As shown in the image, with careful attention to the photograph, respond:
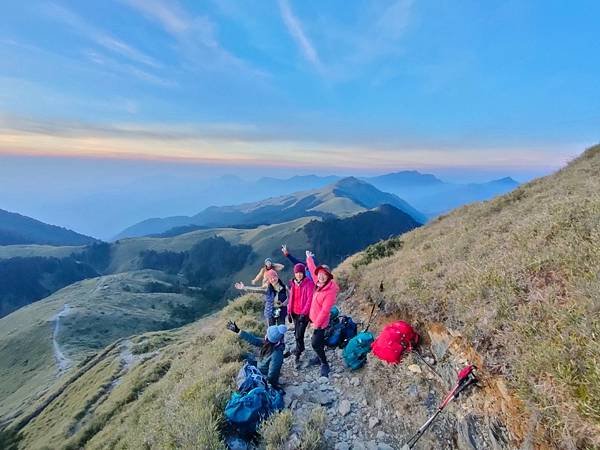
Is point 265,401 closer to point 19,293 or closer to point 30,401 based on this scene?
point 30,401

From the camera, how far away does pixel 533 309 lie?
238 inches

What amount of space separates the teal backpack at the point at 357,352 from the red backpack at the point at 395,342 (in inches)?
17.5

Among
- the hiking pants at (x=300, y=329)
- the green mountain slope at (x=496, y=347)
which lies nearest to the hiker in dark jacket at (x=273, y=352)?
the green mountain slope at (x=496, y=347)

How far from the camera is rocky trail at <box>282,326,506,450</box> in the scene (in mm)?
6195

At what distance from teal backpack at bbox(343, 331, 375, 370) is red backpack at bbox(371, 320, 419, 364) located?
444mm

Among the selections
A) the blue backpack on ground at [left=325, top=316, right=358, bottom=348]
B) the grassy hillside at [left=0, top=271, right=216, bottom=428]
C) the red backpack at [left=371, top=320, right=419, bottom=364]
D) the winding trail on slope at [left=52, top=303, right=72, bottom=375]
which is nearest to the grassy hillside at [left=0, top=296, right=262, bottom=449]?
the blue backpack on ground at [left=325, top=316, right=358, bottom=348]

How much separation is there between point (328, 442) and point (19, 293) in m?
252

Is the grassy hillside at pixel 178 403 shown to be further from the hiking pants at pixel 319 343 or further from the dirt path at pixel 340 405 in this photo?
the hiking pants at pixel 319 343

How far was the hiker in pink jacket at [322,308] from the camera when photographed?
9.44 m

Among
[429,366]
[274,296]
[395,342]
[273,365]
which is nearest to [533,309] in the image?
[429,366]

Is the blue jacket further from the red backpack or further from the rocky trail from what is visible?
the red backpack

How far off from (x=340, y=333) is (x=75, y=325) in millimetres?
113262

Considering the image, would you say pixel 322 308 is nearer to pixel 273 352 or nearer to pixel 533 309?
pixel 273 352

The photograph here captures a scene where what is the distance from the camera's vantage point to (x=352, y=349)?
9.41 meters
